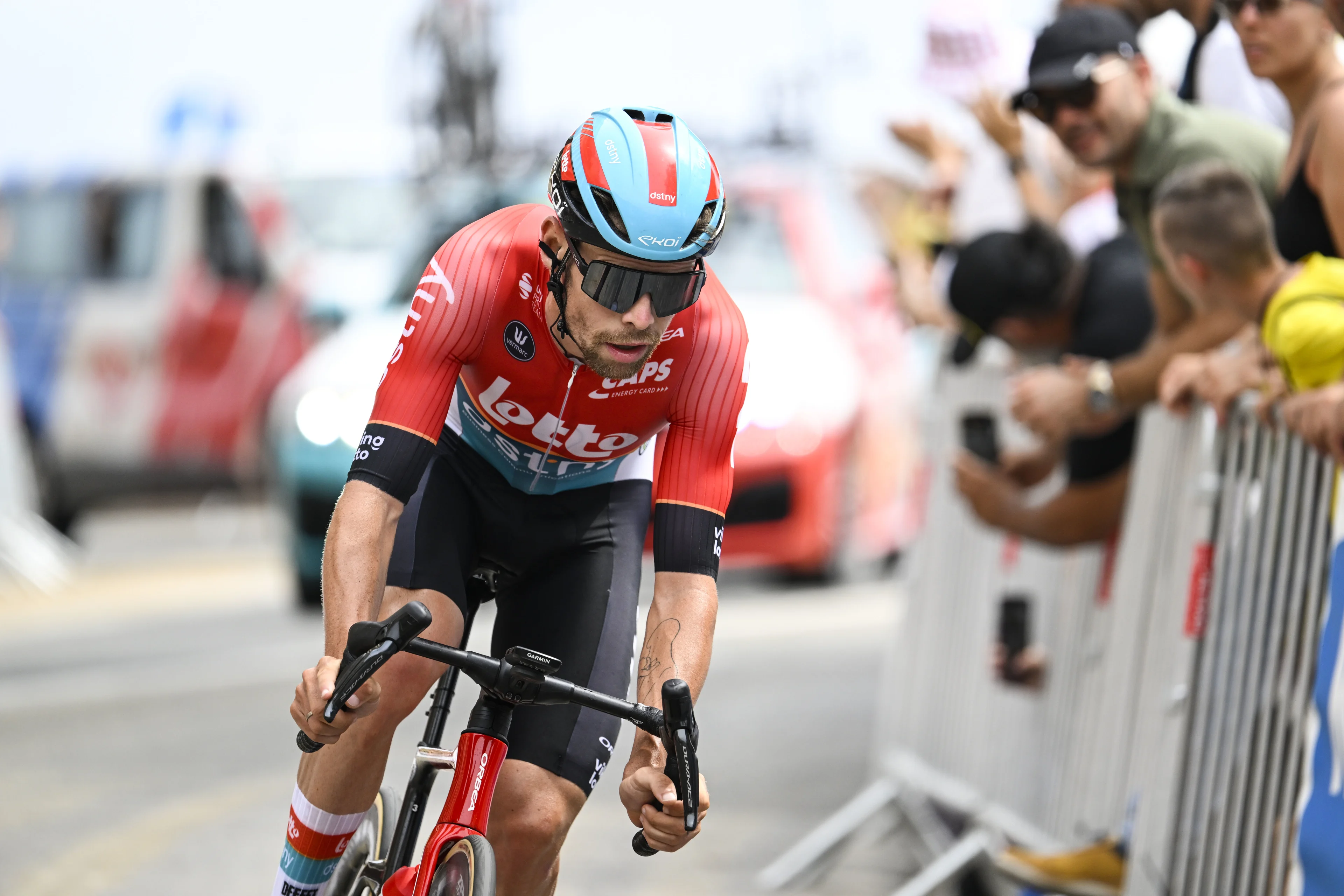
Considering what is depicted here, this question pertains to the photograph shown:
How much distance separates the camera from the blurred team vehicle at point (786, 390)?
10477 mm

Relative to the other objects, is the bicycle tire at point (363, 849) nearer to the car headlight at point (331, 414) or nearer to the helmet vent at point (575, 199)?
the helmet vent at point (575, 199)

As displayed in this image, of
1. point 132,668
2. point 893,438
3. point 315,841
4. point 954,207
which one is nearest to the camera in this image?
point 315,841

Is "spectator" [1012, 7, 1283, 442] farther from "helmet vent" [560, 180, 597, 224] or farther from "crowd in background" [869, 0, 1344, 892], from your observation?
"helmet vent" [560, 180, 597, 224]

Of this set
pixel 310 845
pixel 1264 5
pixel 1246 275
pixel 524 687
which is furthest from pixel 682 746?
pixel 1264 5

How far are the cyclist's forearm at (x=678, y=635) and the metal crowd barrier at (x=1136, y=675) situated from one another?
1.45 metres

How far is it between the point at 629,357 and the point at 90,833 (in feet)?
14.5

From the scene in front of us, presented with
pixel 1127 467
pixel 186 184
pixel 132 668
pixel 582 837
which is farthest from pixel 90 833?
pixel 186 184

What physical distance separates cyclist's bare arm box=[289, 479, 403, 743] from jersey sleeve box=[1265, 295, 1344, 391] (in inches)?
81.6

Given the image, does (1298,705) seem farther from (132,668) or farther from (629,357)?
(132,668)

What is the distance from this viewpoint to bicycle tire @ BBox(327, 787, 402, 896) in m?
3.98

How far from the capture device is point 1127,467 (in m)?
5.70

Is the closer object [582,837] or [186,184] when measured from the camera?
[582,837]

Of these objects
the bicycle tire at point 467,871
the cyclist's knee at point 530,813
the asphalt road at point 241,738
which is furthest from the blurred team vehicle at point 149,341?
the bicycle tire at point 467,871

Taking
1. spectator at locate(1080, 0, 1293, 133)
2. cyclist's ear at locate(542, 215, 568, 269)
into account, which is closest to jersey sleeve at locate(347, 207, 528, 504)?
cyclist's ear at locate(542, 215, 568, 269)
